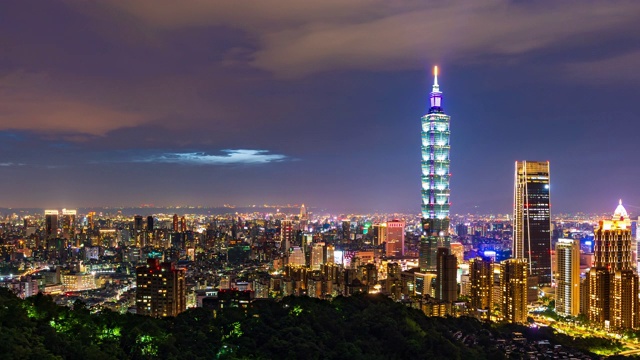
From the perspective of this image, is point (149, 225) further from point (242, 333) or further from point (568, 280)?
point (242, 333)

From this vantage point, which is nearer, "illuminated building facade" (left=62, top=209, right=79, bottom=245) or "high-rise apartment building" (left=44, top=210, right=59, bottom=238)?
"high-rise apartment building" (left=44, top=210, right=59, bottom=238)

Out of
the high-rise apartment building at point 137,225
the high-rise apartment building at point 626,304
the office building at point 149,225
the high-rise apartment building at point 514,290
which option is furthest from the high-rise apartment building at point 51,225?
the high-rise apartment building at point 626,304

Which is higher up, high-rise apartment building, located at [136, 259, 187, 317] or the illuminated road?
high-rise apartment building, located at [136, 259, 187, 317]

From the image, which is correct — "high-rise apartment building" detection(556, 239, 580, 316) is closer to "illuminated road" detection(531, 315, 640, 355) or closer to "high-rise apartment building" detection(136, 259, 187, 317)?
"illuminated road" detection(531, 315, 640, 355)

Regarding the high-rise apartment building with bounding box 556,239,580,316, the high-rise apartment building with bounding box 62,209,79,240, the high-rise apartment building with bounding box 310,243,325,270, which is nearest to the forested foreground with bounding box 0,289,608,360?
the high-rise apartment building with bounding box 556,239,580,316

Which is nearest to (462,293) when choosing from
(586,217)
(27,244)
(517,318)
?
(517,318)
